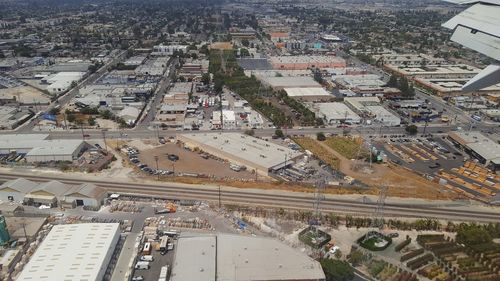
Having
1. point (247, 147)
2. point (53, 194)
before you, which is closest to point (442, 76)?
point (247, 147)

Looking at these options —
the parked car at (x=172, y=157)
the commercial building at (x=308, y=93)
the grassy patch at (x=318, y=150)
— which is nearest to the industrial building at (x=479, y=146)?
the grassy patch at (x=318, y=150)

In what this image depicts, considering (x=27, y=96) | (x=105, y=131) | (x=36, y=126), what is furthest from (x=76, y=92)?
(x=105, y=131)

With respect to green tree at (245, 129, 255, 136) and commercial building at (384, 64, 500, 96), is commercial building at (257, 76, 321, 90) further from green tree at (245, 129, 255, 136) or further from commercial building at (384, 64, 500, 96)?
green tree at (245, 129, 255, 136)

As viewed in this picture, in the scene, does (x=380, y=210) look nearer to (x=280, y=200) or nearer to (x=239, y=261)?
(x=280, y=200)

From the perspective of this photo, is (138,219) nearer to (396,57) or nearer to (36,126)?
(36,126)

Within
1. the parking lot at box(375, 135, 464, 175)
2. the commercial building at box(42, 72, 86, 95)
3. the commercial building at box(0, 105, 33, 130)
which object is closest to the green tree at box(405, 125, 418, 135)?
the parking lot at box(375, 135, 464, 175)

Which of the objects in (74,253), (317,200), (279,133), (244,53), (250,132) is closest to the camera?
(74,253)
